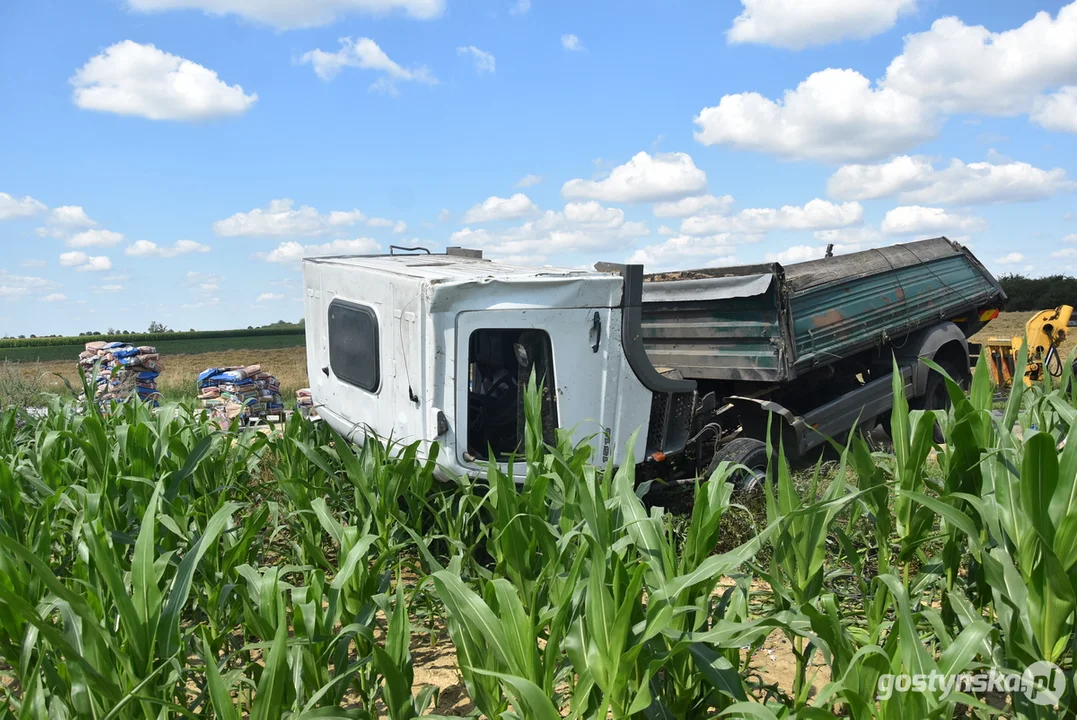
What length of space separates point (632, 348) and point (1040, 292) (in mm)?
32317

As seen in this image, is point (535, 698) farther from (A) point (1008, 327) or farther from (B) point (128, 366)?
(A) point (1008, 327)

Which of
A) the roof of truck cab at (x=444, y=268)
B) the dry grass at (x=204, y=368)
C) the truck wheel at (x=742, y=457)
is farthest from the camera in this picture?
the dry grass at (x=204, y=368)

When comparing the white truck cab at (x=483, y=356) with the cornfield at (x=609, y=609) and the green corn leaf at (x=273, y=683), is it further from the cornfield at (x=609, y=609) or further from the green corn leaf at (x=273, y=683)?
the green corn leaf at (x=273, y=683)

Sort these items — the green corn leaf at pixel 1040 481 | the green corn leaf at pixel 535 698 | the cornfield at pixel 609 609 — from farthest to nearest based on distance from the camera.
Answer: the green corn leaf at pixel 1040 481 → the cornfield at pixel 609 609 → the green corn leaf at pixel 535 698

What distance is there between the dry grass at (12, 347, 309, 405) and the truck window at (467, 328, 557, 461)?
13.9m

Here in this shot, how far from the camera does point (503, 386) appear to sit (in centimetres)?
554

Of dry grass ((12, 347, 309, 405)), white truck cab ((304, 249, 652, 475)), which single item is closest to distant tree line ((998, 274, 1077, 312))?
dry grass ((12, 347, 309, 405))

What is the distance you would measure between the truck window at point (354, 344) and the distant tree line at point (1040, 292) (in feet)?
99.4

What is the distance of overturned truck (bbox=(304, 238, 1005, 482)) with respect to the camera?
198 inches

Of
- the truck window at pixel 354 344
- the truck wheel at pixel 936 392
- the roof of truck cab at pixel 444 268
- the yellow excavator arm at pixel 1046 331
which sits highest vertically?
the roof of truck cab at pixel 444 268

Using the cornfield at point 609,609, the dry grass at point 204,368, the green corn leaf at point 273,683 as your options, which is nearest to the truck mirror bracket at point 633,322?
the cornfield at point 609,609

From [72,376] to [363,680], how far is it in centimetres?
2428

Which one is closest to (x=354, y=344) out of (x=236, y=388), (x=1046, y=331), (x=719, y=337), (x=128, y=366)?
(x=719, y=337)

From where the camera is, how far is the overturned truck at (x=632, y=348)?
502 centimetres
